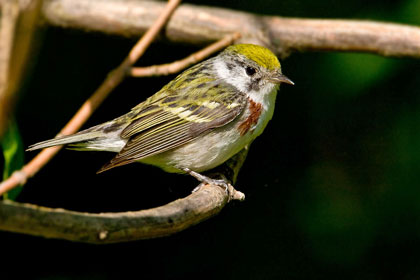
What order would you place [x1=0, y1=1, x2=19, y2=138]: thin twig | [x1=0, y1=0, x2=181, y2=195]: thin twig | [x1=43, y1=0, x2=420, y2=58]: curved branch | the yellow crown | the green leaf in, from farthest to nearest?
[x1=43, y1=0, x2=420, y2=58]: curved branch
the yellow crown
the green leaf
[x1=0, y1=0, x2=181, y2=195]: thin twig
[x1=0, y1=1, x2=19, y2=138]: thin twig

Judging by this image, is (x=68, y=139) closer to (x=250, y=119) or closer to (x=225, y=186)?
(x=225, y=186)

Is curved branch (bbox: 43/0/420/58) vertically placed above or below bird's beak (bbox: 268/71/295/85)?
above

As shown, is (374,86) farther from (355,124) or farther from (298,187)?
(298,187)

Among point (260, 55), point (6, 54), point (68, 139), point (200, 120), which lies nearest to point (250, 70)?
point (260, 55)

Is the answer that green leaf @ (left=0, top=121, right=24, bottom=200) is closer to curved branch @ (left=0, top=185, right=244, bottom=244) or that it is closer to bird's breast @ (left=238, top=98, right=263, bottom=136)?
curved branch @ (left=0, top=185, right=244, bottom=244)

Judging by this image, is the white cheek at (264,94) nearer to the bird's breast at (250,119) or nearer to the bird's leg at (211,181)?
the bird's breast at (250,119)

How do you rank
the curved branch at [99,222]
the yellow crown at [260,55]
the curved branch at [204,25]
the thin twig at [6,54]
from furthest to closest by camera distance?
the curved branch at [204,25]
the yellow crown at [260,55]
the curved branch at [99,222]
the thin twig at [6,54]

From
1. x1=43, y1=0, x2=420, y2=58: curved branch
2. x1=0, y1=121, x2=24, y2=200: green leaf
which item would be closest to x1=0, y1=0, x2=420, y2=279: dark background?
x1=43, y1=0, x2=420, y2=58: curved branch

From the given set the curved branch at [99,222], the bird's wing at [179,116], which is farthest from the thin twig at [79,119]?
the bird's wing at [179,116]
